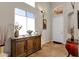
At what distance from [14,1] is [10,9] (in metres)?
0.41

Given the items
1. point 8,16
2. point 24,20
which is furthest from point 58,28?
point 8,16

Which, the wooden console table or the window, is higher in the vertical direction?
the window

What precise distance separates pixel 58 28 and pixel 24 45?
1.69 metres

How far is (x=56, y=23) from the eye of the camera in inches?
207

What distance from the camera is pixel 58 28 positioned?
5117 millimetres

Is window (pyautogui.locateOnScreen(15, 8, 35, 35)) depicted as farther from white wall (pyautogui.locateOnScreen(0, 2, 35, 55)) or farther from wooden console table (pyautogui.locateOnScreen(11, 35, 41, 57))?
wooden console table (pyautogui.locateOnScreen(11, 35, 41, 57))

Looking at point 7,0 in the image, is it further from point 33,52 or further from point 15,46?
point 33,52

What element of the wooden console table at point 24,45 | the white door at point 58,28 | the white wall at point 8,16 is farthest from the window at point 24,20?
the white door at point 58,28

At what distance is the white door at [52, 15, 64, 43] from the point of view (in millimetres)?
5042

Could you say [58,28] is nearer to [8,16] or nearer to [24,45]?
[24,45]

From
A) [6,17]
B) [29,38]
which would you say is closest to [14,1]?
[6,17]

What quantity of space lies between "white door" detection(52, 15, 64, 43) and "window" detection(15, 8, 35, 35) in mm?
1207

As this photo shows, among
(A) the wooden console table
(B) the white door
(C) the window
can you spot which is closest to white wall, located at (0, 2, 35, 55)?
(A) the wooden console table

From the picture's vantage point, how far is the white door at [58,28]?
5042mm
